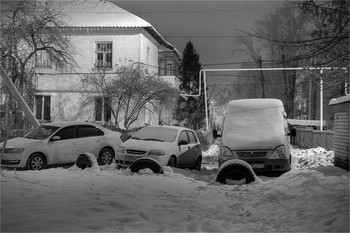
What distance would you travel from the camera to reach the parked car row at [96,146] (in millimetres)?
12227

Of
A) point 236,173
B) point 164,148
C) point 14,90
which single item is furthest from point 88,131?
point 236,173

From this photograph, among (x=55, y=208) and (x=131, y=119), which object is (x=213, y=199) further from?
(x=131, y=119)

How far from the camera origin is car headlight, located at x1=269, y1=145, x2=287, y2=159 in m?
11.4

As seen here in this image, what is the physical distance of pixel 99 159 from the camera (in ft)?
48.4

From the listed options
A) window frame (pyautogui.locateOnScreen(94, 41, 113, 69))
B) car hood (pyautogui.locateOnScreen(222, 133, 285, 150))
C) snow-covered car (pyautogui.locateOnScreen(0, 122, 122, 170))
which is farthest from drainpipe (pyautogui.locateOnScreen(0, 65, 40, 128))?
window frame (pyautogui.locateOnScreen(94, 41, 113, 69))

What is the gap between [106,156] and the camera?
14.9 m

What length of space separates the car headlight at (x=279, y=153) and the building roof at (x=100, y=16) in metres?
18.0

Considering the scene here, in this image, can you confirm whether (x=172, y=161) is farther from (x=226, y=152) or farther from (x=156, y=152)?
(x=226, y=152)

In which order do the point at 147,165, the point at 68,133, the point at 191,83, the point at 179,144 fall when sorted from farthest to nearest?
the point at 191,83, the point at 68,133, the point at 179,144, the point at 147,165

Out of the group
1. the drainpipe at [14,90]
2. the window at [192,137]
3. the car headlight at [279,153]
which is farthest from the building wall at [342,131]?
the drainpipe at [14,90]

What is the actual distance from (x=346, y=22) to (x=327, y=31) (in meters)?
0.56

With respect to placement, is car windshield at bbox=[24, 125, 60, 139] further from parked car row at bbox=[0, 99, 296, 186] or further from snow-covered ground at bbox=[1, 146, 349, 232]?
snow-covered ground at bbox=[1, 146, 349, 232]

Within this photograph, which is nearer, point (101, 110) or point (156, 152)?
point (156, 152)

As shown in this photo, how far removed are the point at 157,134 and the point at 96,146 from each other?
2.51 metres
